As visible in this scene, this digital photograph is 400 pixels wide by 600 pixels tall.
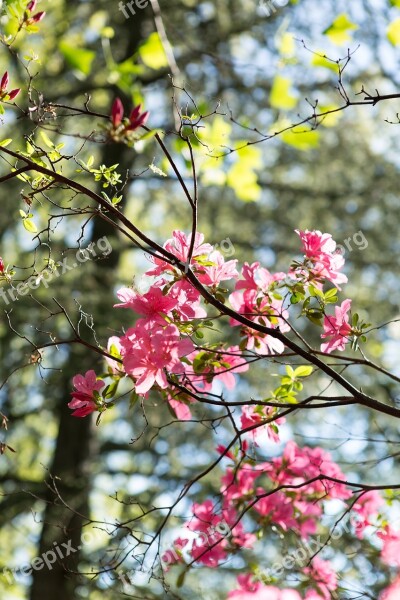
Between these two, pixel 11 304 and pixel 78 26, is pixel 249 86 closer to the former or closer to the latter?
pixel 78 26

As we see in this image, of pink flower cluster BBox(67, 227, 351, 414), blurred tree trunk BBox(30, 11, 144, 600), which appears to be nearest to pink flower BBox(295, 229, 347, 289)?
pink flower cluster BBox(67, 227, 351, 414)

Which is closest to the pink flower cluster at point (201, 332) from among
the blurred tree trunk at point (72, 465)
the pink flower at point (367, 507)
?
the pink flower at point (367, 507)

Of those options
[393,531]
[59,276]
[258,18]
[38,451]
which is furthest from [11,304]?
[393,531]

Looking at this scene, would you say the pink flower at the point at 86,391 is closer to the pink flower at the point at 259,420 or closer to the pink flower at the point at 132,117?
the pink flower at the point at 259,420

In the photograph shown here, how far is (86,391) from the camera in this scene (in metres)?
1.55

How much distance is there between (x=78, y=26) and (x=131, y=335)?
5378mm

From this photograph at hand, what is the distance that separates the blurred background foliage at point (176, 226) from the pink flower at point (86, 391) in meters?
3.30

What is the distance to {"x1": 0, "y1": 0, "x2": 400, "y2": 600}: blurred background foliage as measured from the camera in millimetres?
5148

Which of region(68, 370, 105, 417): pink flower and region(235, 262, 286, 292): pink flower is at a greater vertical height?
region(235, 262, 286, 292): pink flower

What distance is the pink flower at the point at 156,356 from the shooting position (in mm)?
1427

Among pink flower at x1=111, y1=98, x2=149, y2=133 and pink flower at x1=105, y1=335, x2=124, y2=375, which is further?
pink flower at x1=105, y1=335, x2=124, y2=375

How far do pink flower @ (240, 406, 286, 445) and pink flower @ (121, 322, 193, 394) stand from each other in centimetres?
37

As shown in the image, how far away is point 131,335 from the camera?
4.86 feet

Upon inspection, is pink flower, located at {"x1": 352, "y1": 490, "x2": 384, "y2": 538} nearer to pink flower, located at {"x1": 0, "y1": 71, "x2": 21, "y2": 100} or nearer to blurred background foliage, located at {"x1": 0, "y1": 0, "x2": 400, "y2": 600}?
pink flower, located at {"x1": 0, "y1": 71, "x2": 21, "y2": 100}
